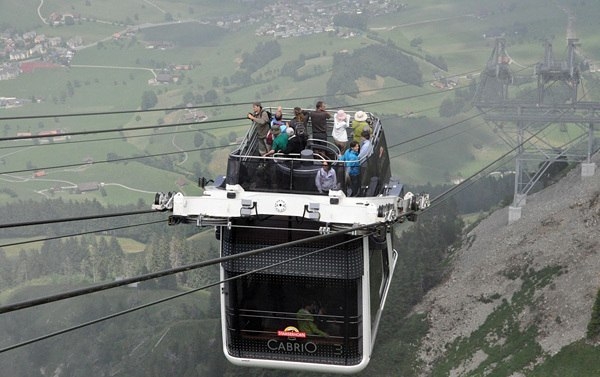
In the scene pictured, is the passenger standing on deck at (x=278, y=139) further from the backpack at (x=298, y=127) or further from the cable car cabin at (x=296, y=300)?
the cable car cabin at (x=296, y=300)

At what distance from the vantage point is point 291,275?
23672mm

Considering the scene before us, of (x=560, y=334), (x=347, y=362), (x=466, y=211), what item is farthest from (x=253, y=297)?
(x=466, y=211)

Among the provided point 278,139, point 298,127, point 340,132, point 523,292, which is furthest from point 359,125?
point 523,292

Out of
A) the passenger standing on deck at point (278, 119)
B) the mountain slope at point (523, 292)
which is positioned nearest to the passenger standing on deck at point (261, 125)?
the passenger standing on deck at point (278, 119)

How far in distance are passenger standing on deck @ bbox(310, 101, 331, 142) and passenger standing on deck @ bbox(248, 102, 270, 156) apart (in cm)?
183

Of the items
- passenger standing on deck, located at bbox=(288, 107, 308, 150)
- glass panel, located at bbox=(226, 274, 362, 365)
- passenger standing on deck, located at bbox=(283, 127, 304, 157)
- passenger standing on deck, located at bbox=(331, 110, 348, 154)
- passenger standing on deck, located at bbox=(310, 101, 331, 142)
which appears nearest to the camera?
glass panel, located at bbox=(226, 274, 362, 365)

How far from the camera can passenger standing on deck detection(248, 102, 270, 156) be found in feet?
89.4

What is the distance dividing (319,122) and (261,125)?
2.13 metres

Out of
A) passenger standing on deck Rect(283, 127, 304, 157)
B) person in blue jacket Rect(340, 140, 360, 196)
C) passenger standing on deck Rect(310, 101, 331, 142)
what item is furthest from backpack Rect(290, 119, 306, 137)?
person in blue jacket Rect(340, 140, 360, 196)

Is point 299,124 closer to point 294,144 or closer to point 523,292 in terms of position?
point 294,144

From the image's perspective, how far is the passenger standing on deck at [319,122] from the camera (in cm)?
2886

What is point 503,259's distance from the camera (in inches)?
3684

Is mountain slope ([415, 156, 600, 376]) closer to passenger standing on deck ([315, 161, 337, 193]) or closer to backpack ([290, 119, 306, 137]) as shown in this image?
backpack ([290, 119, 306, 137])

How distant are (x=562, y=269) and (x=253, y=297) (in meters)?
61.7
